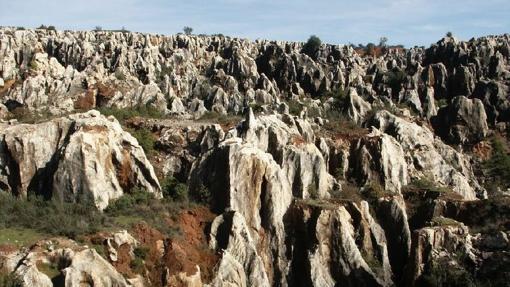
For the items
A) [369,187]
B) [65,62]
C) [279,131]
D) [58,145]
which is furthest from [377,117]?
[65,62]

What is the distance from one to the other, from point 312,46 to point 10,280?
94.1m

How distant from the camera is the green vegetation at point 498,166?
63406 mm

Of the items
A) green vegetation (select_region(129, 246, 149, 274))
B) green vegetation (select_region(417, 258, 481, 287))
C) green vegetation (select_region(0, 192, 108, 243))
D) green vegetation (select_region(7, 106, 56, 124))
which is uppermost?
green vegetation (select_region(7, 106, 56, 124))

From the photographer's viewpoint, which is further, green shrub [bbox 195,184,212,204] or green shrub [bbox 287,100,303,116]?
green shrub [bbox 287,100,303,116]

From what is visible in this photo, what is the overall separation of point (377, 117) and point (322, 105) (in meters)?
15.6

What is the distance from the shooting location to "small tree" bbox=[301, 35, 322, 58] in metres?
112

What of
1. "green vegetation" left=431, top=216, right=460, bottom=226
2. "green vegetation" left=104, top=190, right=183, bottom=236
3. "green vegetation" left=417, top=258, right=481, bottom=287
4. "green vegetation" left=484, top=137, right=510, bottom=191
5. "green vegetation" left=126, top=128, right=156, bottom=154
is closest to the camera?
"green vegetation" left=417, top=258, right=481, bottom=287

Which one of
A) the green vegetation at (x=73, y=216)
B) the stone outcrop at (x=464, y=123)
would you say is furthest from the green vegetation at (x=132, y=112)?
the stone outcrop at (x=464, y=123)

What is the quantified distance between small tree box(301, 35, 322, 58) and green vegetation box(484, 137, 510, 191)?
44.7m

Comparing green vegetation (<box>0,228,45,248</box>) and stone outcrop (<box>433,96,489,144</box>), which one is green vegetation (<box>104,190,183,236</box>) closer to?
green vegetation (<box>0,228,45,248</box>)

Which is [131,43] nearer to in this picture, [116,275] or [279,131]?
[279,131]

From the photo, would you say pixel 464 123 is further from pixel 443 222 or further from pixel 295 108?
pixel 443 222

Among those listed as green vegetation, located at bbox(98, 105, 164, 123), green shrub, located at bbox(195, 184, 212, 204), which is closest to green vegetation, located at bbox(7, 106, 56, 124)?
green vegetation, located at bbox(98, 105, 164, 123)

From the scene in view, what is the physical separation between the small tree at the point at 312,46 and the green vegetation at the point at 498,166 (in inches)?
1761
